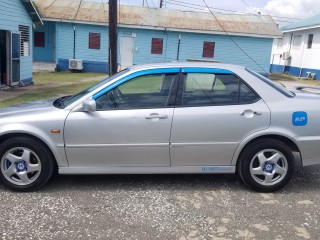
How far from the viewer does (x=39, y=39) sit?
25234 mm

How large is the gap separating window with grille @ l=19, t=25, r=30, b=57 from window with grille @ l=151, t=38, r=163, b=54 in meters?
9.85

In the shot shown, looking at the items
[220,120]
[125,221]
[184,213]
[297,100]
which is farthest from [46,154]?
[297,100]

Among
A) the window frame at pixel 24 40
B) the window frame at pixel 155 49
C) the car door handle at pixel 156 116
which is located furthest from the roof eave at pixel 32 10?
the car door handle at pixel 156 116

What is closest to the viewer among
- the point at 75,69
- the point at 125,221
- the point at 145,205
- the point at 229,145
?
the point at 125,221

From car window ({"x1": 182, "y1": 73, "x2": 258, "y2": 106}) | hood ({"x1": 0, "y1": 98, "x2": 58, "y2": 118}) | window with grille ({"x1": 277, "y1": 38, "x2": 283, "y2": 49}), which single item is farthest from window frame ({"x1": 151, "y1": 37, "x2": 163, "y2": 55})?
car window ({"x1": 182, "y1": 73, "x2": 258, "y2": 106})

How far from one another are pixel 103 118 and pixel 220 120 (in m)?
1.38

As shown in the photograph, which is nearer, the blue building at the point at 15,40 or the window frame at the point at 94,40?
the blue building at the point at 15,40

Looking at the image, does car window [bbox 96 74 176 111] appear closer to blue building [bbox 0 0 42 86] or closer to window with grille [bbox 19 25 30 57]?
blue building [bbox 0 0 42 86]

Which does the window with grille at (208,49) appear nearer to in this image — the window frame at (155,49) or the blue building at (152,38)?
the blue building at (152,38)

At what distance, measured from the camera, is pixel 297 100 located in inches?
167

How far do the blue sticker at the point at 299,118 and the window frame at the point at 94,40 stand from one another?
2048 cm

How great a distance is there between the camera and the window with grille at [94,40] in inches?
908

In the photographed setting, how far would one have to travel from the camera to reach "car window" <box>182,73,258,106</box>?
4188 millimetres

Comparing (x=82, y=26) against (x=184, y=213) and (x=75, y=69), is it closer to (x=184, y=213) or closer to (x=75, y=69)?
(x=75, y=69)
